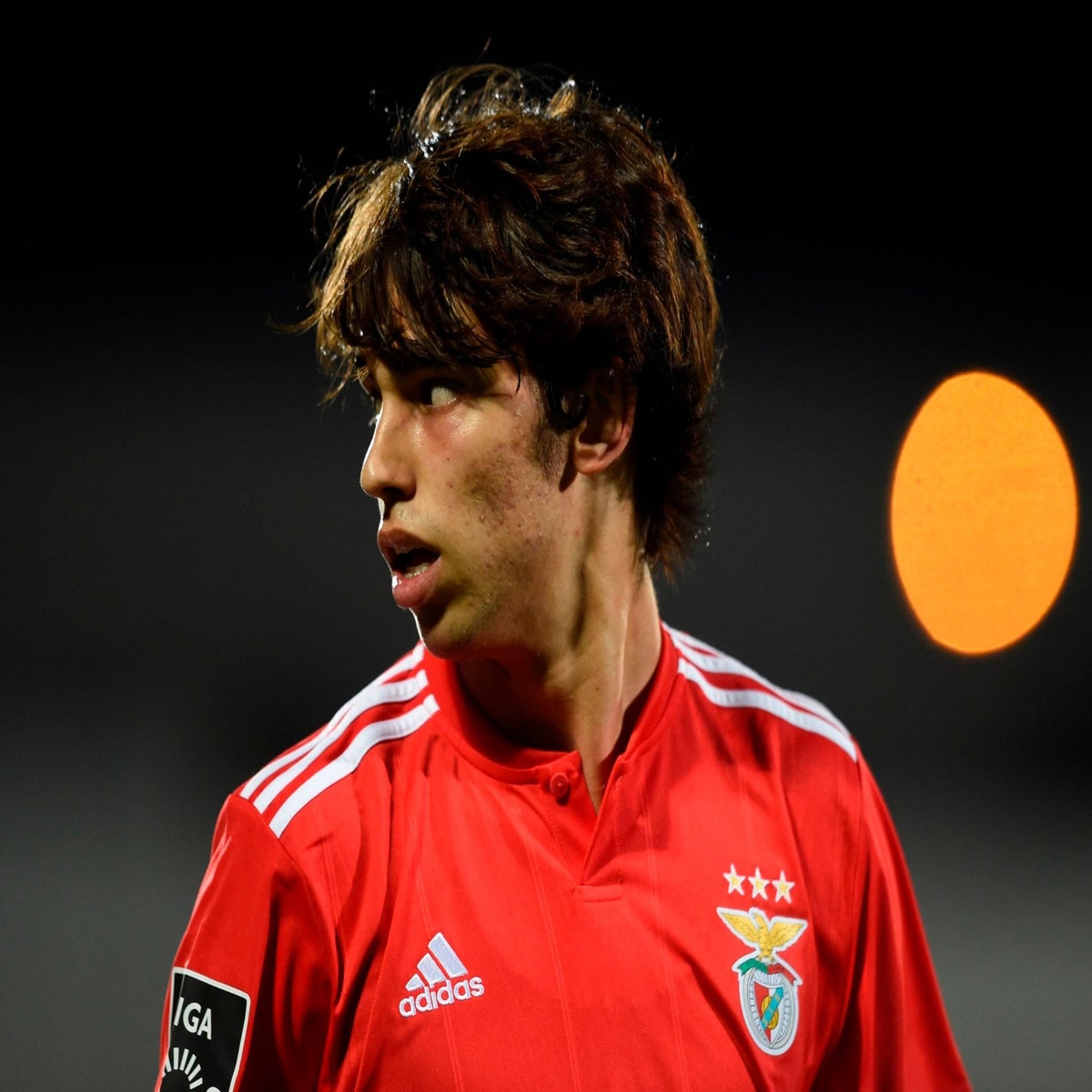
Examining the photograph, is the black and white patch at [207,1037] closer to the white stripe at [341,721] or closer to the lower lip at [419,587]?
the white stripe at [341,721]

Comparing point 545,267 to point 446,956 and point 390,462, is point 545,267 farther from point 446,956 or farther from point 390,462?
point 446,956

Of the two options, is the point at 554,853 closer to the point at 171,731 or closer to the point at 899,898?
the point at 899,898

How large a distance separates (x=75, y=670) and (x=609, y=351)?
4.61 ft

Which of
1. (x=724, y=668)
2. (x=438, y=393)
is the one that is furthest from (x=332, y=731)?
(x=724, y=668)

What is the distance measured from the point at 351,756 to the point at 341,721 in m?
0.05

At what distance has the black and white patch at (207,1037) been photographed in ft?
2.99

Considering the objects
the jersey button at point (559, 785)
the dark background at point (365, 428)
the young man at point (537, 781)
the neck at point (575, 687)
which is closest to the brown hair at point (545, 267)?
the young man at point (537, 781)

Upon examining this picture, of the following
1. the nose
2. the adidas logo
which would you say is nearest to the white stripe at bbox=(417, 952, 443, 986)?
the adidas logo

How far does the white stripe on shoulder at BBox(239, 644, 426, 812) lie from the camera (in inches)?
39.2

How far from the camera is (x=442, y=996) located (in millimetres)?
957

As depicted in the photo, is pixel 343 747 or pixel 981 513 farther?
pixel 981 513

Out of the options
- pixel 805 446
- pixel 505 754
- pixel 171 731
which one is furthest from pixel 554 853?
pixel 805 446

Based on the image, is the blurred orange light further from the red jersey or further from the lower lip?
the lower lip

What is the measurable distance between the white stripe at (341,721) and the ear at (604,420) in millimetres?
263
